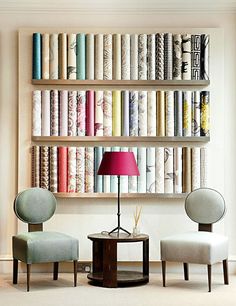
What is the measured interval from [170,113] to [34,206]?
155cm

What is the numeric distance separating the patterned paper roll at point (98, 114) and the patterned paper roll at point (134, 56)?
14.0 inches

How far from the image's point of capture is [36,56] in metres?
6.83

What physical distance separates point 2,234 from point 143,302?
1.99 metres

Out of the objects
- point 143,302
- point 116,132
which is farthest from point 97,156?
point 143,302

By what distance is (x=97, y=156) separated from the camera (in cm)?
682

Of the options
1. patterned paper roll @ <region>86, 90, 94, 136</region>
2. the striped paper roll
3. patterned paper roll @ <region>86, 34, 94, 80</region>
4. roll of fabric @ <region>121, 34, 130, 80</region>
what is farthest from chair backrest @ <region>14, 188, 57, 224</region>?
roll of fabric @ <region>121, 34, 130, 80</region>

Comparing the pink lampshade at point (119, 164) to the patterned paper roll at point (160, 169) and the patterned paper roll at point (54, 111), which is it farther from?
the patterned paper roll at point (54, 111)

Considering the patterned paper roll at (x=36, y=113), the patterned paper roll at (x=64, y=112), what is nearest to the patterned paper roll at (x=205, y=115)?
the patterned paper roll at (x=64, y=112)

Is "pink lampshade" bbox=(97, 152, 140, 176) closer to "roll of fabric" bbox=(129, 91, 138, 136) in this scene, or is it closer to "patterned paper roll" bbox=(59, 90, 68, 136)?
"roll of fabric" bbox=(129, 91, 138, 136)

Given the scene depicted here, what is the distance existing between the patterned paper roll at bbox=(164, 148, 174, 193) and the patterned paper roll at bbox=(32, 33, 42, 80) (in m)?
1.42

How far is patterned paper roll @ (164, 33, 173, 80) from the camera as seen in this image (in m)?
6.84

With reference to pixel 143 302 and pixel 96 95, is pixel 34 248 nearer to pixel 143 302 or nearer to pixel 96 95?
pixel 143 302

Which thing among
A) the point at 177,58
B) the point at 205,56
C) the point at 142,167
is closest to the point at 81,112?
the point at 142,167

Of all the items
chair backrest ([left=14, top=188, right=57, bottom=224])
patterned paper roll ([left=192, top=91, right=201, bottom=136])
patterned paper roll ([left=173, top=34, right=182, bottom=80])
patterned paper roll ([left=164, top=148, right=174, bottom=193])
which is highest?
patterned paper roll ([left=173, top=34, right=182, bottom=80])
